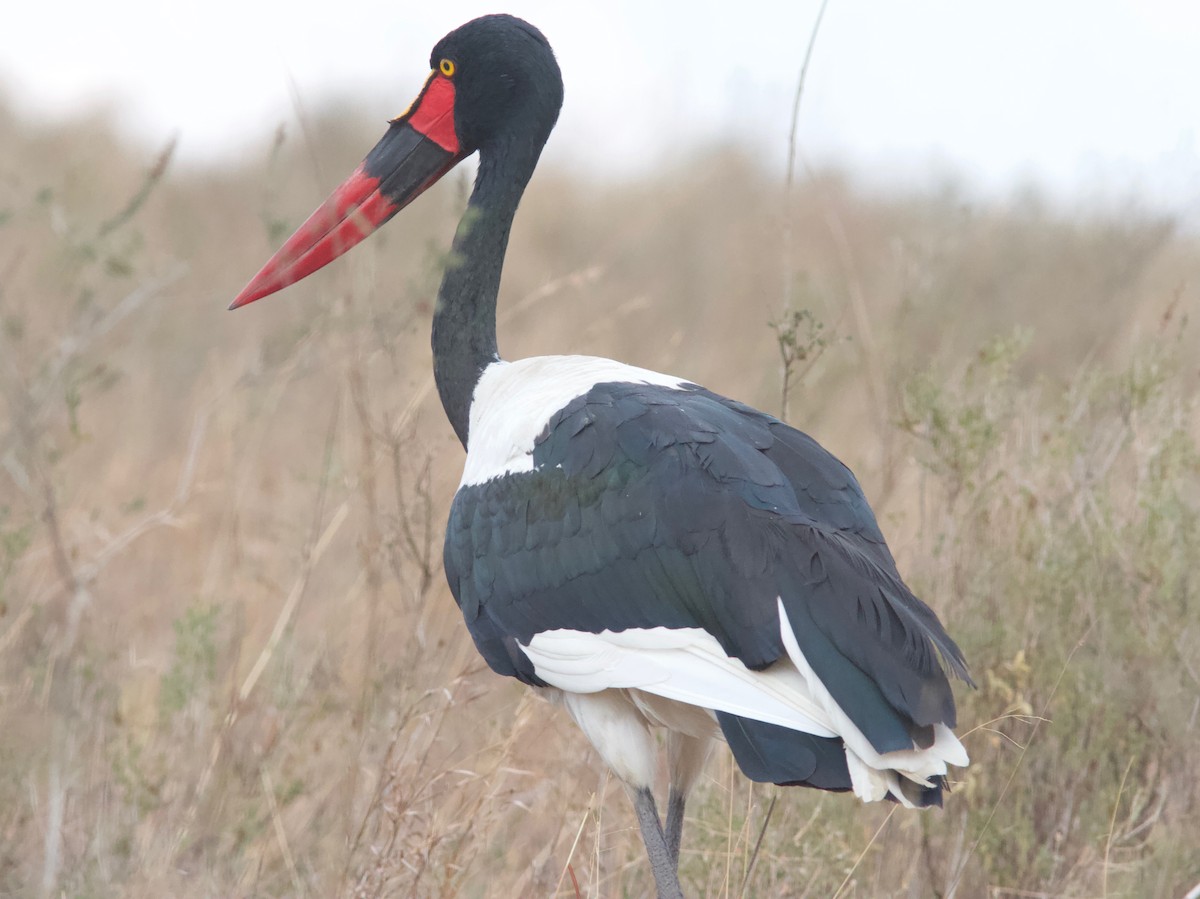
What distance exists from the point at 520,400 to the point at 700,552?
0.78 m

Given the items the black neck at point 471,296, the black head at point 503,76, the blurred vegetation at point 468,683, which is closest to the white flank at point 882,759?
the blurred vegetation at point 468,683

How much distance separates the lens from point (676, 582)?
2838mm

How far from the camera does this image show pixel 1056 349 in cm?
862

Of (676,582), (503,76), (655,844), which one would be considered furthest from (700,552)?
(503,76)

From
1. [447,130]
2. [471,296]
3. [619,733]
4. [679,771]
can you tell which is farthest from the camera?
[447,130]

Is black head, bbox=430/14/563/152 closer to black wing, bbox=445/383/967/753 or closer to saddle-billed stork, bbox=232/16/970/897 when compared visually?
saddle-billed stork, bbox=232/16/970/897

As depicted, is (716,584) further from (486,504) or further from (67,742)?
(67,742)

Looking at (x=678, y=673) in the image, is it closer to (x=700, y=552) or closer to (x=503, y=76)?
(x=700, y=552)

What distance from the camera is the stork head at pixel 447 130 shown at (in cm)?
388

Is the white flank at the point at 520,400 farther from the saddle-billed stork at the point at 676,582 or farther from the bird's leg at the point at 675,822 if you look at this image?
the bird's leg at the point at 675,822

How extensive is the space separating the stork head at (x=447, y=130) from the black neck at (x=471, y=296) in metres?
0.11

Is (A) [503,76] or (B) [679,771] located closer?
(B) [679,771]

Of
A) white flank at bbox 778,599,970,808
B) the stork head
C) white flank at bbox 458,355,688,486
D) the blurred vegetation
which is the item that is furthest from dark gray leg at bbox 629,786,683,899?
the stork head

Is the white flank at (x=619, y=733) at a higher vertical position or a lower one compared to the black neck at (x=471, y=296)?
lower
